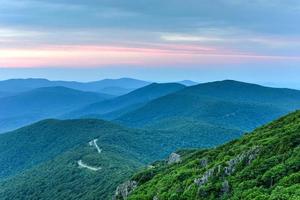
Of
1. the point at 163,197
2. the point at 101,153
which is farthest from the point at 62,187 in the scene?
the point at 163,197

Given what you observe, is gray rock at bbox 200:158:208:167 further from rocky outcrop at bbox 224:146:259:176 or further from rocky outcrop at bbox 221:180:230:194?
rocky outcrop at bbox 221:180:230:194

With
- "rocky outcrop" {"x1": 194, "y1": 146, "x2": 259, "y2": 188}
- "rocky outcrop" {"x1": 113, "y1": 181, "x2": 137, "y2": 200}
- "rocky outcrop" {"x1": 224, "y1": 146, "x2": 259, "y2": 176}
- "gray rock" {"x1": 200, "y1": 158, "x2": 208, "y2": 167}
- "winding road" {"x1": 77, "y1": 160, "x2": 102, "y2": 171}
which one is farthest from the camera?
"winding road" {"x1": 77, "y1": 160, "x2": 102, "y2": 171}

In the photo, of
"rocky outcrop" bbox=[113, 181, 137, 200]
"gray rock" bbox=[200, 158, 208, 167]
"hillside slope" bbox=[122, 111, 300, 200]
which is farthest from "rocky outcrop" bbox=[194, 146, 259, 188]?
"rocky outcrop" bbox=[113, 181, 137, 200]

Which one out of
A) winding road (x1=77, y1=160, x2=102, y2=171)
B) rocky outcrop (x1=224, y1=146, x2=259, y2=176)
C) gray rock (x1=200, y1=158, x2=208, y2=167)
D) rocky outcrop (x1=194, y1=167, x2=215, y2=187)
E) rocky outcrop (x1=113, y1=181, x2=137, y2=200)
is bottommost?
winding road (x1=77, y1=160, x2=102, y2=171)

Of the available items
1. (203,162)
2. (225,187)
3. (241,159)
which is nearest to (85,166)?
(203,162)

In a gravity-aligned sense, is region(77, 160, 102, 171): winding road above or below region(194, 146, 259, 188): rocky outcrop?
below

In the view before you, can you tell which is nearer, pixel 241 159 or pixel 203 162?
pixel 241 159

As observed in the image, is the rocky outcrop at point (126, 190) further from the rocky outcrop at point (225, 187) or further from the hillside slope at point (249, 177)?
the rocky outcrop at point (225, 187)

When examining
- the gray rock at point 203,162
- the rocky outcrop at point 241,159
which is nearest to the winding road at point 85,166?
the gray rock at point 203,162

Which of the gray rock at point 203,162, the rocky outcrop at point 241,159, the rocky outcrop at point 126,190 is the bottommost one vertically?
the rocky outcrop at point 126,190

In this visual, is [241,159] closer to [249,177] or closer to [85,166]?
[249,177]

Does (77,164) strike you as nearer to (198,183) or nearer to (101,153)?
(101,153)
